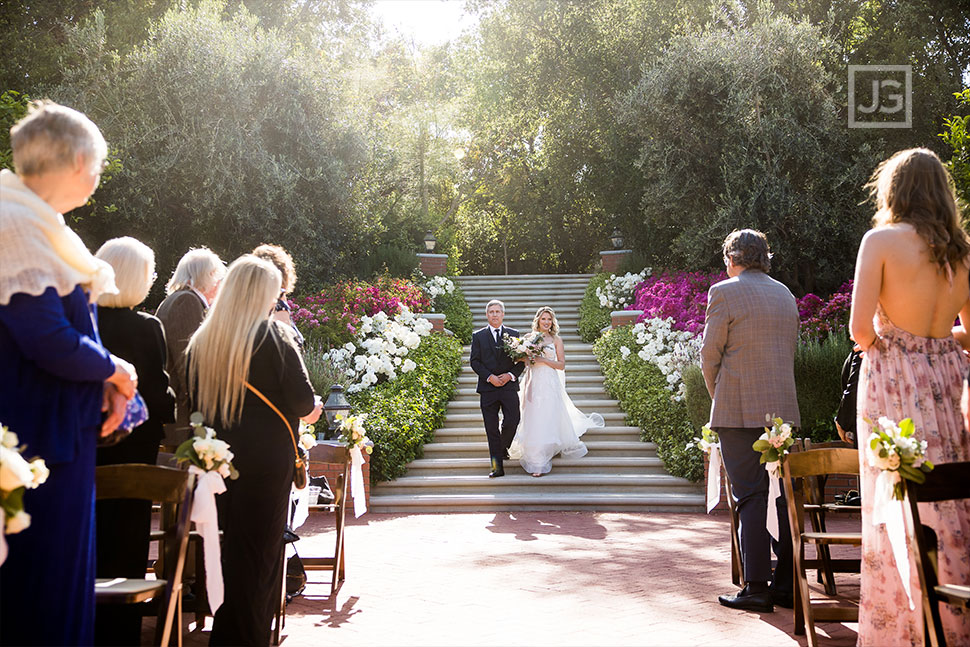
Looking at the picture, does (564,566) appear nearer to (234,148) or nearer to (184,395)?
(184,395)

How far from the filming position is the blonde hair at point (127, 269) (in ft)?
14.4

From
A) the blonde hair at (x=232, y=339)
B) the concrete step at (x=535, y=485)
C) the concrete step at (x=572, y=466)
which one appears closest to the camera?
the blonde hair at (x=232, y=339)

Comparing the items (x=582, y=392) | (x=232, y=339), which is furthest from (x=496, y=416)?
(x=232, y=339)

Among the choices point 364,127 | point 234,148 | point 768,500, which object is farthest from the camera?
point 364,127

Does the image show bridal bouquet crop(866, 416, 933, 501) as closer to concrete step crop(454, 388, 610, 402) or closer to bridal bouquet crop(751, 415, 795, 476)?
bridal bouquet crop(751, 415, 795, 476)

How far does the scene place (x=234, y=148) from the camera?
46.6ft

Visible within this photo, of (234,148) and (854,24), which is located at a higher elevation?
(854,24)

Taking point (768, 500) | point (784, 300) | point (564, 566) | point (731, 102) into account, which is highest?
point (731, 102)

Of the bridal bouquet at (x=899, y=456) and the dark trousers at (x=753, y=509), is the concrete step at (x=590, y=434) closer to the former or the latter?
the dark trousers at (x=753, y=509)

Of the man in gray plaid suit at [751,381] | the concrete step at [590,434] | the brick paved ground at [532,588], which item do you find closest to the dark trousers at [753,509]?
the man in gray plaid suit at [751,381]

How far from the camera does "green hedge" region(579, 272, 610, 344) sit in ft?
54.3

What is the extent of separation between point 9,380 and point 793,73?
47.4 feet

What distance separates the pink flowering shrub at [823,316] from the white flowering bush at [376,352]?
5.57 metres

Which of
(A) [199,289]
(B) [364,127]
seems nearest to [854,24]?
(B) [364,127]
